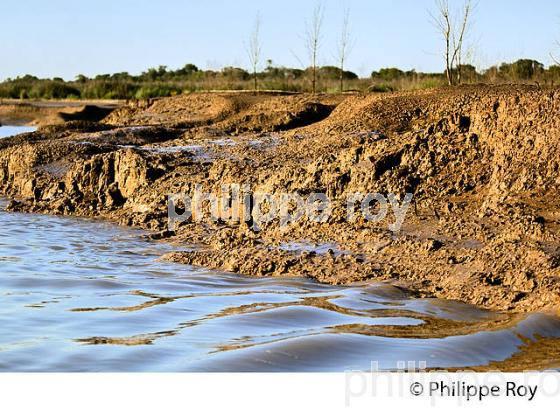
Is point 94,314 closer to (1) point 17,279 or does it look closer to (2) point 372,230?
(1) point 17,279

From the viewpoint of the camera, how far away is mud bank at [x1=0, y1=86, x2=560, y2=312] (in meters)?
7.09

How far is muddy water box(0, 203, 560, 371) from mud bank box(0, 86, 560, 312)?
16.3 inches

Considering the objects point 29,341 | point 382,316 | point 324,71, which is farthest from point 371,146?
point 324,71

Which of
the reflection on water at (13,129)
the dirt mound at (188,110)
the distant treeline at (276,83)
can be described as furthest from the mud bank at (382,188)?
the reflection on water at (13,129)

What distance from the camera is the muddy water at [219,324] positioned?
4.99 metres

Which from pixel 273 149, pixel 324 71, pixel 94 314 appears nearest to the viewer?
pixel 94 314

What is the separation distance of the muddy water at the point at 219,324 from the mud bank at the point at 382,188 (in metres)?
0.41

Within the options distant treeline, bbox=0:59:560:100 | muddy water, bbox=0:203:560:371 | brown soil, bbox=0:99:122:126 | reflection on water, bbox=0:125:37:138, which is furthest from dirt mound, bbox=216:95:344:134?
reflection on water, bbox=0:125:37:138

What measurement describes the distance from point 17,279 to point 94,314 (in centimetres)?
165

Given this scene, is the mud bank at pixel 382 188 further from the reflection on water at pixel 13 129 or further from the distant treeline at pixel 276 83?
the reflection on water at pixel 13 129

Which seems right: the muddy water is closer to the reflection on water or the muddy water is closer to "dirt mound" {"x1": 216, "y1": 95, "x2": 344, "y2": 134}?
"dirt mound" {"x1": 216, "y1": 95, "x2": 344, "y2": 134}

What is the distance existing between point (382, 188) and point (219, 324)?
11.0ft

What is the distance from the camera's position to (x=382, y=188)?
346 inches
